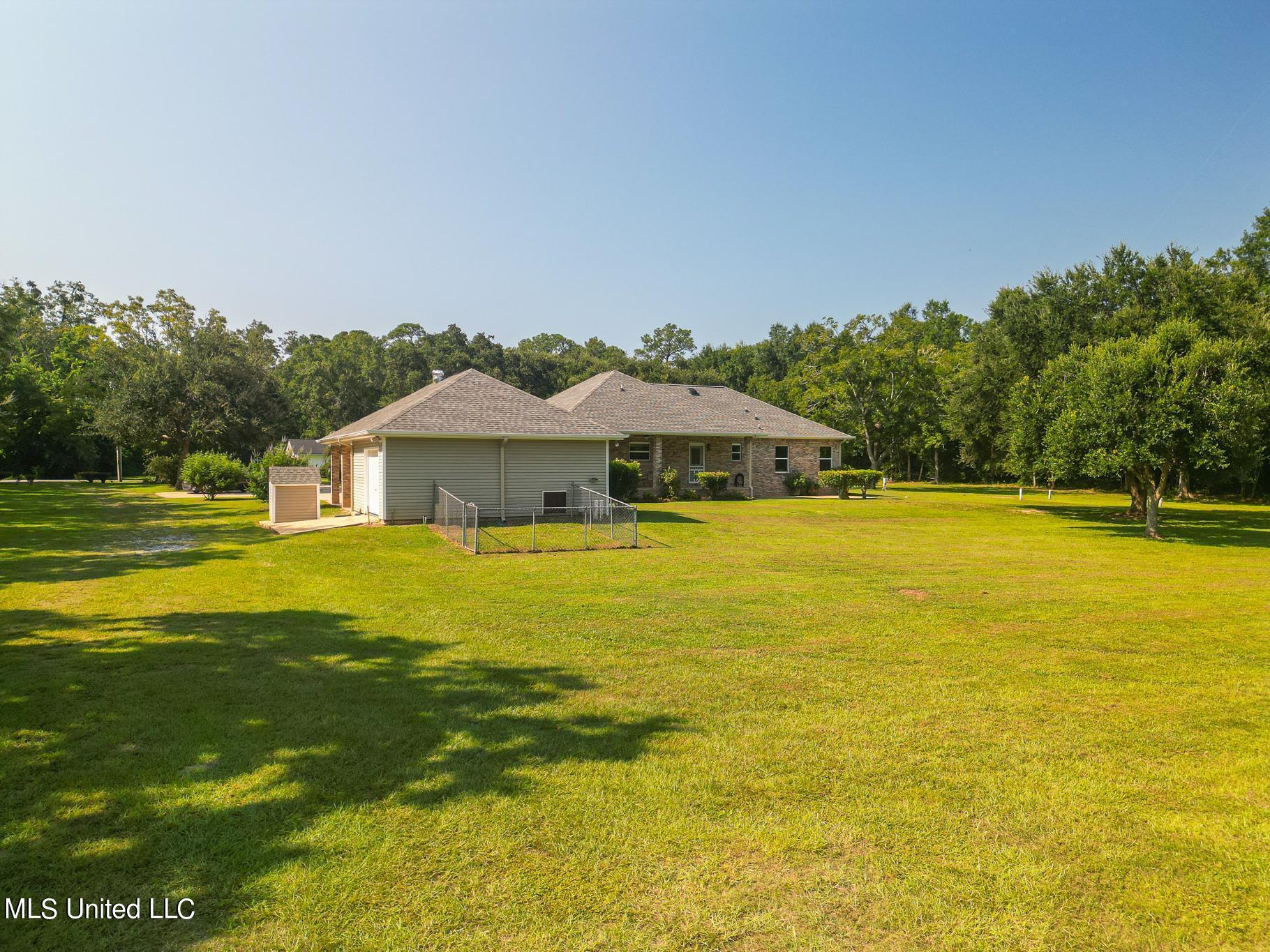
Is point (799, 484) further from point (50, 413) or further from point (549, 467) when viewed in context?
point (50, 413)

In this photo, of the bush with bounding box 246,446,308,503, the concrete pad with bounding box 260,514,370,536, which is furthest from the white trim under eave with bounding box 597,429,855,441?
the bush with bounding box 246,446,308,503

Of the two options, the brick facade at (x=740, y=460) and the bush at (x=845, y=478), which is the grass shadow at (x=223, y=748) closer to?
the brick facade at (x=740, y=460)

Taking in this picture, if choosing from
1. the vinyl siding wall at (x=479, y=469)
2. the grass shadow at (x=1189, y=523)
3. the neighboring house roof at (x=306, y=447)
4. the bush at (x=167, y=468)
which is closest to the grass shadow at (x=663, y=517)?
the vinyl siding wall at (x=479, y=469)

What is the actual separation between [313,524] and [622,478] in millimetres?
11371

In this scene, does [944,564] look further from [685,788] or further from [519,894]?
[519,894]

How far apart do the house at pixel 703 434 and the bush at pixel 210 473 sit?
1420 centimetres

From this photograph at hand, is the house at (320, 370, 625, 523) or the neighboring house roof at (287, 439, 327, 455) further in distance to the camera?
the neighboring house roof at (287, 439, 327, 455)

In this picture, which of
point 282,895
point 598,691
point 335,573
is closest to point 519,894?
point 282,895

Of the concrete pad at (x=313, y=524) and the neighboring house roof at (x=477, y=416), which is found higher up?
the neighboring house roof at (x=477, y=416)

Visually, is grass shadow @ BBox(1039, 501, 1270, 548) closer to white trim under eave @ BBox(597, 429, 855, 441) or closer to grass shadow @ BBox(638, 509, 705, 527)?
white trim under eave @ BBox(597, 429, 855, 441)

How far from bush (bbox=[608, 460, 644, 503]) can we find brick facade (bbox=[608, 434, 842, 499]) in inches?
65.9

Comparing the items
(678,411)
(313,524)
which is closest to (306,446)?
(678,411)

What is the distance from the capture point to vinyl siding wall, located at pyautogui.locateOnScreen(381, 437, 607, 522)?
18.2 meters

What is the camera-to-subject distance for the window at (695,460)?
29.9 metres
